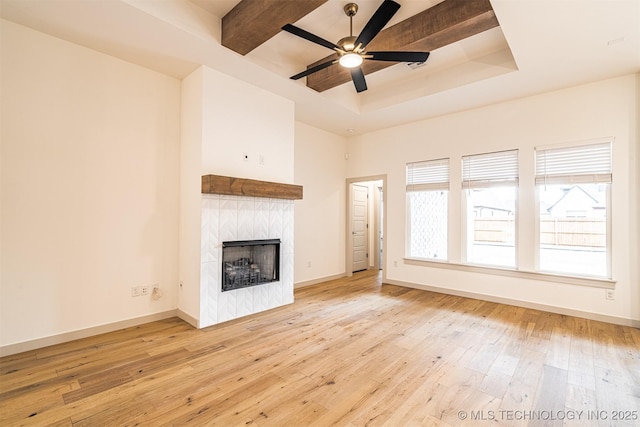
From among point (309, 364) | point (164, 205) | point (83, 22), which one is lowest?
point (309, 364)

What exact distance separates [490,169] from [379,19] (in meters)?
3.18

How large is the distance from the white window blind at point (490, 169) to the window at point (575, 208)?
1.04 ft

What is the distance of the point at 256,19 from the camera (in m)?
2.66

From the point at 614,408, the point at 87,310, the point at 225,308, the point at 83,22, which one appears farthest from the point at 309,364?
the point at 83,22

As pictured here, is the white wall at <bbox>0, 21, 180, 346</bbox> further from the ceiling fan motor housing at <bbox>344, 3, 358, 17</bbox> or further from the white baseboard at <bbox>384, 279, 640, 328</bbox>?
the white baseboard at <bbox>384, 279, 640, 328</bbox>

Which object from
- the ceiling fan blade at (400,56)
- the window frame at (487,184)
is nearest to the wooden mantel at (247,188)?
the ceiling fan blade at (400,56)

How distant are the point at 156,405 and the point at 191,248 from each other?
181 cm

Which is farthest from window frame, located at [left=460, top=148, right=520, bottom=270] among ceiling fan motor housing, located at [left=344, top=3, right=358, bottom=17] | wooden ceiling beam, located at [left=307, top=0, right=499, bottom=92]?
ceiling fan motor housing, located at [left=344, top=3, right=358, bottom=17]

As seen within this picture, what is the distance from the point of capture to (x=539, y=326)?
3.48 m

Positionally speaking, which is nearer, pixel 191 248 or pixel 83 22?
pixel 83 22

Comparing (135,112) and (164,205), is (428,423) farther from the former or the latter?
(135,112)

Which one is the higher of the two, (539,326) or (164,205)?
(164,205)

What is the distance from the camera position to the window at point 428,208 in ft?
16.6

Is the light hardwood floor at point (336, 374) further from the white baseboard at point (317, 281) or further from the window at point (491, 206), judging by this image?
the white baseboard at point (317, 281)
